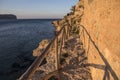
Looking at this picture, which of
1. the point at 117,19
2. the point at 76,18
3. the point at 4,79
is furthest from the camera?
the point at 76,18

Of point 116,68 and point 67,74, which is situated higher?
point 116,68

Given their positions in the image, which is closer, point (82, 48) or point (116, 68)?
point (116, 68)

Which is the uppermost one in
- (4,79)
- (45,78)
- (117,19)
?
(117,19)

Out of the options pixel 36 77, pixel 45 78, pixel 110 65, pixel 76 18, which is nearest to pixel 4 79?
pixel 36 77

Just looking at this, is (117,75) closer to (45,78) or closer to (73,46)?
(45,78)

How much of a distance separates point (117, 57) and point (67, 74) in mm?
4177

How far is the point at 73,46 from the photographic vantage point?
10172mm

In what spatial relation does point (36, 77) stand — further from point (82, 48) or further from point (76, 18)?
point (76, 18)

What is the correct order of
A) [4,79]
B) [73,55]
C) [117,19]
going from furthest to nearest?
1. [4,79]
2. [73,55]
3. [117,19]

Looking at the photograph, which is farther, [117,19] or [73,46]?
[73,46]

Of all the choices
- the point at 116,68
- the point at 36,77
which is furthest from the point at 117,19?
the point at 36,77

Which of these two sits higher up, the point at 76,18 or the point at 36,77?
the point at 76,18

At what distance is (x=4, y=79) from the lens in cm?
1330

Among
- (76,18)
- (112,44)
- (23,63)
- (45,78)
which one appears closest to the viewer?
(112,44)
